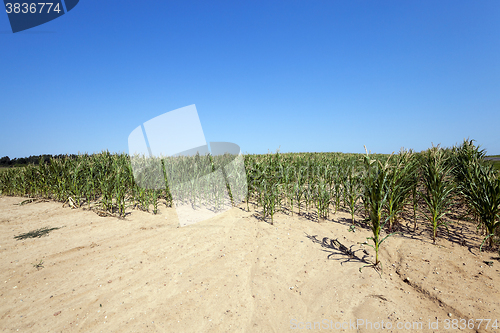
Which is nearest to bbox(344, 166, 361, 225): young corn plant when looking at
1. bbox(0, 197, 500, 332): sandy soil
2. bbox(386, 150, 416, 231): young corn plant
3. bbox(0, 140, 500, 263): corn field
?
bbox(0, 140, 500, 263): corn field

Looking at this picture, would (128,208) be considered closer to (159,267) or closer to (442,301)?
(159,267)

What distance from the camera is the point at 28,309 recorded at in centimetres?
324

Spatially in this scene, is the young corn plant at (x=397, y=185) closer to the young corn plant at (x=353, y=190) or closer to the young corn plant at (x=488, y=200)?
the young corn plant at (x=353, y=190)

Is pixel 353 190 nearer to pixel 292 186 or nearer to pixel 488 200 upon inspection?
pixel 292 186

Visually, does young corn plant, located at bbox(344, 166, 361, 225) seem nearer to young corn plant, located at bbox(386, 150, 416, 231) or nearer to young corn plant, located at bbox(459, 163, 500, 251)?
young corn plant, located at bbox(386, 150, 416, 231)

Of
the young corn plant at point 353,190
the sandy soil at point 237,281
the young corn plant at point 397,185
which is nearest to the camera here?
the sandy soil at point 237,281

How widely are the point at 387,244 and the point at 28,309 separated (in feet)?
23.9

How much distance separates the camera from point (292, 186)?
768 centimetres

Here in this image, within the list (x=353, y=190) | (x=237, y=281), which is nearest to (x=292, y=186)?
(x=353, y=190)

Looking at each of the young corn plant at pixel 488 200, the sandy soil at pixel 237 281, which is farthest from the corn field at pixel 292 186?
the sandy soil at pixel 237 281

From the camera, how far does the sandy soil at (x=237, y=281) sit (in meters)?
3.06


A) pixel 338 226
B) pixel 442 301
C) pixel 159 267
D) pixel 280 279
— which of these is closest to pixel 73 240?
pixel 159 267

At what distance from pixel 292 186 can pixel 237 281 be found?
14.5ft

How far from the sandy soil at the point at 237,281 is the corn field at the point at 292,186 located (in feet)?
2.95
